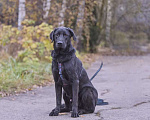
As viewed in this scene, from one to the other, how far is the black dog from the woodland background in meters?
2.74

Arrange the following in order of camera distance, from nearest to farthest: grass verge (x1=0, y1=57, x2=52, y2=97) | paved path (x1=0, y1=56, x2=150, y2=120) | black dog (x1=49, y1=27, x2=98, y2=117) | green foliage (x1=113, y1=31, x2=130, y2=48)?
black dog (x1=49, y1=27, x2=98, y2=117) → paved path (x1=0, y1=56, x2=150, y2=120) → grass verge (x1=0, y1=57, x2=52, y2=97) → green foliage (x1=113, y1=31, x2=130, y2=48)

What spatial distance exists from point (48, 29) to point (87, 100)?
22.9ft

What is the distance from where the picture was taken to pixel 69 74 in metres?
5.05

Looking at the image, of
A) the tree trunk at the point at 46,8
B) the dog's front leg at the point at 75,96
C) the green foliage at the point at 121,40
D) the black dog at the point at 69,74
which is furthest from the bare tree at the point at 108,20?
the dog's front leg at the point at 75,96

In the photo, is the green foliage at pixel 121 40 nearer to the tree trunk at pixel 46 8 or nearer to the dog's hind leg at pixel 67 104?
the tree trunk at pixel 46 8

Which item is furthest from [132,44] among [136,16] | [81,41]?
[81,41]

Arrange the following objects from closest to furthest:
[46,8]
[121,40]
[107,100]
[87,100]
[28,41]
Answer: [87,100], [107,100], [28,41], [46,8], [121,40]

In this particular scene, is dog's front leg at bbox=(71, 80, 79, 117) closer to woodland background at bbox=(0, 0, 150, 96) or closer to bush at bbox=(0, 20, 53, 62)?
woodland background at bbox=(0, 0, 150, 96)

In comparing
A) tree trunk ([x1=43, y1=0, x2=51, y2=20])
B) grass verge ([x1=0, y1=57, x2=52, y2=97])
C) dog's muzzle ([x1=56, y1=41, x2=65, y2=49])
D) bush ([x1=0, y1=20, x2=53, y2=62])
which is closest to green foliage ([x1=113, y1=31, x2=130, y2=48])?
tree trunk ([x1=43, y1=0, x2=51, y2=20])

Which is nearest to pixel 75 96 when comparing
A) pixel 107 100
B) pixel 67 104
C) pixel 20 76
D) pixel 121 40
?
pixel 67 104

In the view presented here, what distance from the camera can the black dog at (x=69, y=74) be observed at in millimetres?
5009

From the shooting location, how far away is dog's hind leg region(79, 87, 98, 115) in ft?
17.2

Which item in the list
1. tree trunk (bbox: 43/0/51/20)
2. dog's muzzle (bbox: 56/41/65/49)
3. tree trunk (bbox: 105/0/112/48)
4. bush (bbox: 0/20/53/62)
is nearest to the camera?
dog's muzzle (bbox: 56/41/65/49)

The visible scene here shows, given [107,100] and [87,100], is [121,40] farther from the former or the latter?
[87,100]
